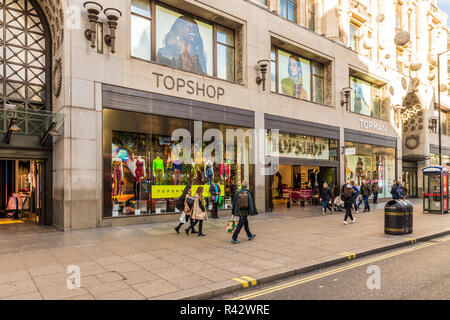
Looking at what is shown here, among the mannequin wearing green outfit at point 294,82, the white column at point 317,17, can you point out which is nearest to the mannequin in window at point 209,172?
the mannequin wearing green outfit at point 294,82

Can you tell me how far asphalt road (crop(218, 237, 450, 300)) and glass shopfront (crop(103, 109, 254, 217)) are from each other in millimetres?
8082

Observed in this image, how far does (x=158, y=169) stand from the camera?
44.4 ft

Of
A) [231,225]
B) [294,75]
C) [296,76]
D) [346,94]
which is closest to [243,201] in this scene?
[231,225]

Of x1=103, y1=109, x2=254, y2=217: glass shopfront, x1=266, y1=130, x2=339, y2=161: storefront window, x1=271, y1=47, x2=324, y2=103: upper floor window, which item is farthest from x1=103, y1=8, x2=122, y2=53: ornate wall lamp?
x1=271, y1=47, x2=324, y2=103: upper floor window

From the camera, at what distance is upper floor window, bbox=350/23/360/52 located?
23566mm

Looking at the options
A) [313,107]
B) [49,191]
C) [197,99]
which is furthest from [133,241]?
[313,107]

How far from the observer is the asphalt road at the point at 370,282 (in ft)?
16.8

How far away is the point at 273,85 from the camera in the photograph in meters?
18.2

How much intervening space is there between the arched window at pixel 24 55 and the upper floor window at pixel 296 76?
37.1 feet

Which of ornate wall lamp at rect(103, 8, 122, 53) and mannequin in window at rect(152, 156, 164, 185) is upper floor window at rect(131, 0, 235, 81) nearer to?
ornate wall lamp at rect(103, 8, 122, 53)

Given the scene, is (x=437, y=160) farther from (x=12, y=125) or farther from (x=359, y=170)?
(x=12, y=125)

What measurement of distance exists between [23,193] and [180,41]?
973cm
